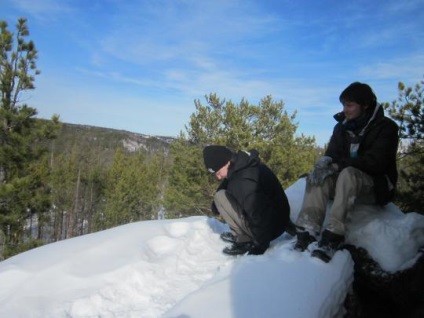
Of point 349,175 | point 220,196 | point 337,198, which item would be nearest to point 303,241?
point 337,198

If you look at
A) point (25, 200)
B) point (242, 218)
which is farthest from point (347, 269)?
point (25, 200)

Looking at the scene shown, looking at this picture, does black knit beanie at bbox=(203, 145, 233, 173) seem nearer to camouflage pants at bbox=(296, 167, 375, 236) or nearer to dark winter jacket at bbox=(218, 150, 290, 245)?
dark winter jacket at bbox=(218, 150, 290, 245)

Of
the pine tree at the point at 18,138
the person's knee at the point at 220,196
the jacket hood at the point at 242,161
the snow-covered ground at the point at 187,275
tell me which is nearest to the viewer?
the snow-covered ground at the point at 187,275

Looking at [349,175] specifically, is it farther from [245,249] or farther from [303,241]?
[245,249]

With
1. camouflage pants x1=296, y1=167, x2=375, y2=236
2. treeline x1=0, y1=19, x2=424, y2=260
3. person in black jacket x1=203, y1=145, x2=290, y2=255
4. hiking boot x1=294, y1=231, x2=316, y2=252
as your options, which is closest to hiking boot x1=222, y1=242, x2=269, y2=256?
person in black jacket x1=203, y1=145, x2=290, y2=255

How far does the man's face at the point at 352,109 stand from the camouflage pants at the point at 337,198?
0.60 m

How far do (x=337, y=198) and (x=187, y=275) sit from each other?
1.49 m

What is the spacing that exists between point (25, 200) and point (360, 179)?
10.5m

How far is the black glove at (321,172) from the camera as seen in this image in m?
3.01

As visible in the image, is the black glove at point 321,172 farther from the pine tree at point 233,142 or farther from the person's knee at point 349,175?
the pine tree at point 233,142

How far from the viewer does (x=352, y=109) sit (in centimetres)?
316

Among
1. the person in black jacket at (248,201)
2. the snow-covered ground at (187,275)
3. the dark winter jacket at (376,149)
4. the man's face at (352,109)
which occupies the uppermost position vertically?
the man's face at (352,109)

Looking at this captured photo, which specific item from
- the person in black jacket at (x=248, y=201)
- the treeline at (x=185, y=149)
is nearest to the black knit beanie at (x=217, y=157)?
the person in black jacket at (x=248, y=201)

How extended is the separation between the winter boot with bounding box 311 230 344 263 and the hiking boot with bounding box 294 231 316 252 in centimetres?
13
